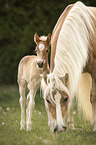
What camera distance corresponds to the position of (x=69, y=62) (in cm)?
445

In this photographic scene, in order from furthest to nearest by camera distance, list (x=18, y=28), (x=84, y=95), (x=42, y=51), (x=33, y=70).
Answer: (x=18, y=28), (x=84, y=95), (x=33, y=70), (x=42, y=51)

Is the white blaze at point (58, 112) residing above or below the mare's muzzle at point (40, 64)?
below

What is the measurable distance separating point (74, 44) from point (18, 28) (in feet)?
35.2

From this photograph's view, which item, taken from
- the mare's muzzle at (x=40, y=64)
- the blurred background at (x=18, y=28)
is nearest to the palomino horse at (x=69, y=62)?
the mare's muzzle at (x=40, y=64)

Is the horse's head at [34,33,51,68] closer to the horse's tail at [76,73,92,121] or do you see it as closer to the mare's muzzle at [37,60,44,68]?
the mare's muzzle at [37,60,44,68]

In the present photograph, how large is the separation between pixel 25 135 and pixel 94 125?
1399 millimetres

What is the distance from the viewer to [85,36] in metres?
4.79

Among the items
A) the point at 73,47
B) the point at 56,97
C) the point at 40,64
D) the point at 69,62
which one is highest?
the point at 73,47

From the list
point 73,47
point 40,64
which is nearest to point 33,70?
point 40,64

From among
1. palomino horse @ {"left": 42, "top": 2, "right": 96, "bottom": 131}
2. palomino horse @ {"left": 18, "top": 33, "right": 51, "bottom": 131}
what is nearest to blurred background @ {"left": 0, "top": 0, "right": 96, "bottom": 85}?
palomino horse @ {"left": 18, "top": 33, "right": 51, "bottom": 131}

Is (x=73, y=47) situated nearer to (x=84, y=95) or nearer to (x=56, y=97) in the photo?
(x=56, y=97)

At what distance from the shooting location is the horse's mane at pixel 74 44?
4.39m

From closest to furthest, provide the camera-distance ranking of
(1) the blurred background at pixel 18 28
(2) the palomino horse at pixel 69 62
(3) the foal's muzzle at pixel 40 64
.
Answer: (2) the palomino horse at pixel 69 62 < (3) the foal's muzzle at pixel 40 64 < (1) the blurred background at pixel 18 28

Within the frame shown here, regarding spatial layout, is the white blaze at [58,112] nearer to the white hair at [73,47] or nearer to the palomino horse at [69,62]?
the palomino horse at [69,62]
